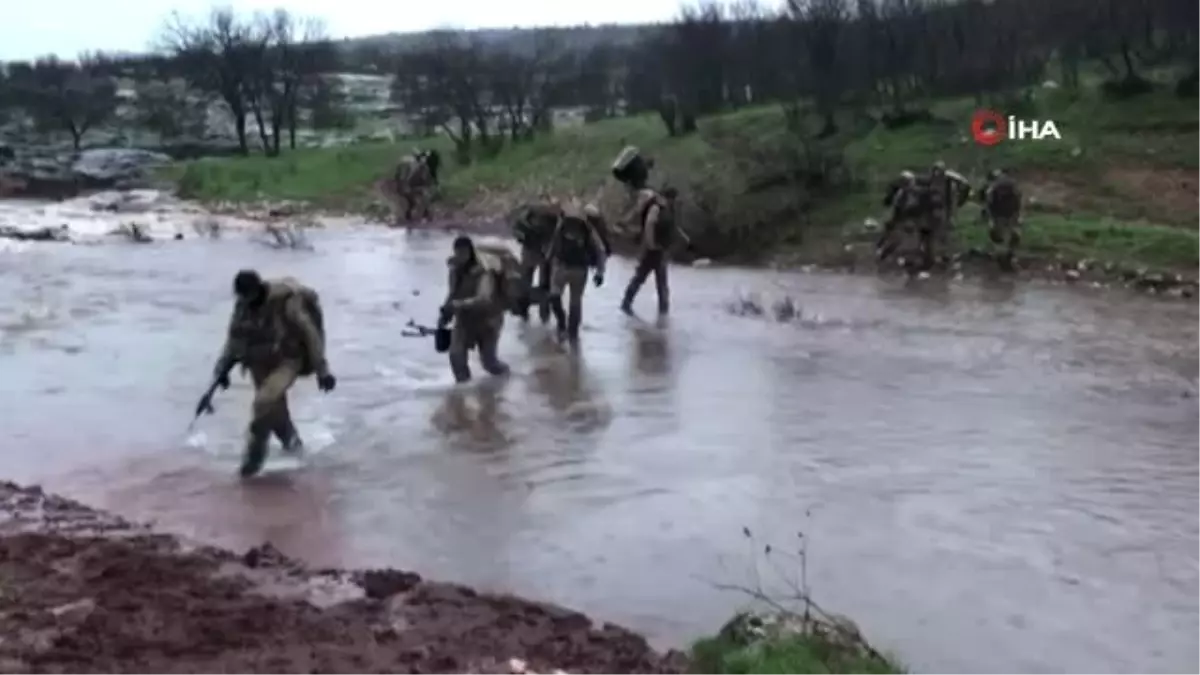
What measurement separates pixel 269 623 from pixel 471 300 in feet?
21.5

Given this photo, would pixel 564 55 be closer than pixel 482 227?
No

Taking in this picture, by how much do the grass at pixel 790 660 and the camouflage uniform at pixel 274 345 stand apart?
A: 4627 mm

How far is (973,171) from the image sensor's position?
28.7 metres

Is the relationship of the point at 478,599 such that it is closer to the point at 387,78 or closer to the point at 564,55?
the point at 564,55

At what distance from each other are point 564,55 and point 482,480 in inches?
2132

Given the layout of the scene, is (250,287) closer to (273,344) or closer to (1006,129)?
(273,344)

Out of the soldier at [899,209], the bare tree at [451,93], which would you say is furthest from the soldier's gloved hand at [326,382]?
the bare tree at [451,93]

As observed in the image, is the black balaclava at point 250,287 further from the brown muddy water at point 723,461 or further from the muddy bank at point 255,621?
the muddy bank at point 255,621

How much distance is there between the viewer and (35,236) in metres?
33.1

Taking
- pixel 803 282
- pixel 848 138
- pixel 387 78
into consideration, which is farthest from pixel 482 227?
pixel 387 78

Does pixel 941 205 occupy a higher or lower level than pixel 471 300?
lower

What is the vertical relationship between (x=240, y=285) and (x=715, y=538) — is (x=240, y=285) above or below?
above

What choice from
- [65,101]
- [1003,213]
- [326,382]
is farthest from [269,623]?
[65,101]

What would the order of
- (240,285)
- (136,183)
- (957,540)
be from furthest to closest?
(136,183), (240,285), (957,540)
